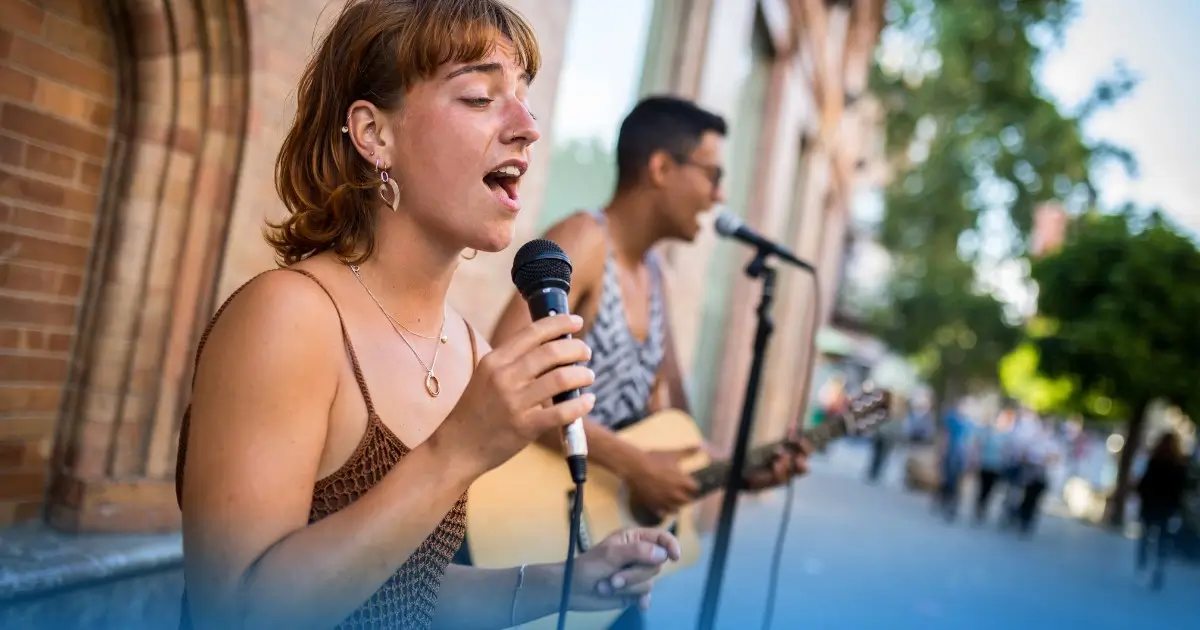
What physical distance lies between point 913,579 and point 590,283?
264 inches

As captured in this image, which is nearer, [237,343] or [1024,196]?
[237,343]

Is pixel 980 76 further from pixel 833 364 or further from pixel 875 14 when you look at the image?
pixel 833 364

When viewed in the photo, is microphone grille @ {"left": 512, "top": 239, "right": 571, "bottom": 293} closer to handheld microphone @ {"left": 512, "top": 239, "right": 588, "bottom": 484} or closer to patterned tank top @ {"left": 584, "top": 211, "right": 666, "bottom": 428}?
handheld microphone @ {"left": 512, "top": 239, "right": 588, "bottom": 484}

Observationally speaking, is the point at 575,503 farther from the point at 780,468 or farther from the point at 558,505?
the point at 780,468

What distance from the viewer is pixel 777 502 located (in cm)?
1266

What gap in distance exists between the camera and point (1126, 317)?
16.0m

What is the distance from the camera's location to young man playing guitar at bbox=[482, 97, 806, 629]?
2.98m

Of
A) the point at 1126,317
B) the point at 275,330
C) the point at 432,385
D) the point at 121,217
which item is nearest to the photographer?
the point at 275,330

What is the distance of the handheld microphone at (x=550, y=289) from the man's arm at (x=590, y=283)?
139 centimetres

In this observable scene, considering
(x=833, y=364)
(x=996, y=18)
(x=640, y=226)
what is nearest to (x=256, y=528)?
(x=640, y=226)

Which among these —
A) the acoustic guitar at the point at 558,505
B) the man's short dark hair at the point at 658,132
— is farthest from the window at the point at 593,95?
the acoustic guitar at the point at 558,505

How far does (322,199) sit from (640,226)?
182 cm

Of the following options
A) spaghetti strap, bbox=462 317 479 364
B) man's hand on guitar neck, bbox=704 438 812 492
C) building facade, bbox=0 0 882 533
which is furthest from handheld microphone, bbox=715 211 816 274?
spaghetti strap, bbox=462 317 479 364

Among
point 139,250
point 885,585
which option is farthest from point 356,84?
point 885,585
